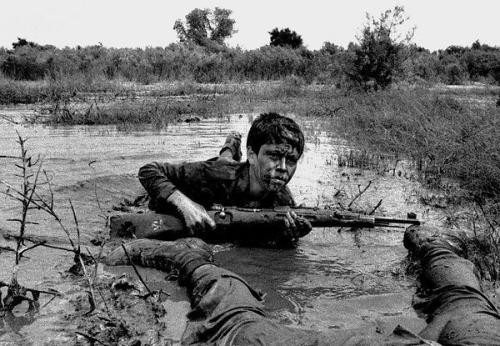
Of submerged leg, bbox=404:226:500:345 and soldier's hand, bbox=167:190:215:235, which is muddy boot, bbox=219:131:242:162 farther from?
submerged leg, bbox=404:226:500:345

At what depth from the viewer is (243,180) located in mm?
4594

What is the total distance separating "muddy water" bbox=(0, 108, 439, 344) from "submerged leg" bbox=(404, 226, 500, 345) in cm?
20

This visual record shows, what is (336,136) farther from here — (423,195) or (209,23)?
(209,23)

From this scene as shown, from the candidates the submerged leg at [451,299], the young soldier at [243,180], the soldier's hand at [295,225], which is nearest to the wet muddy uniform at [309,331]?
the submerged leg at [451,299]

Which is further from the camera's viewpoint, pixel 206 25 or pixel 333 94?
pixel 206 25

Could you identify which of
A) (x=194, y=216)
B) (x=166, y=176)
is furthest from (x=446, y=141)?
(x=194, y=216)

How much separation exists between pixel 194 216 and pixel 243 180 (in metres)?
0.63

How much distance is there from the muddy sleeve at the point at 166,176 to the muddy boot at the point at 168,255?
57 cm

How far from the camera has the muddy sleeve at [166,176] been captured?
175 inches

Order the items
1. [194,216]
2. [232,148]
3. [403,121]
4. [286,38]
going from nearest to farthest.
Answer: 1. [194,216]
2. [232,148]
3. [403,121]
4. [286,38]

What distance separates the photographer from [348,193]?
6.29 meters

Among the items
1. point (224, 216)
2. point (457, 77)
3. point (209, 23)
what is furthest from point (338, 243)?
point (209, 23)

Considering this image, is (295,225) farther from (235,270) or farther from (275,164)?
(235,270)

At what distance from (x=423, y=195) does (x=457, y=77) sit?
89.2 feet
